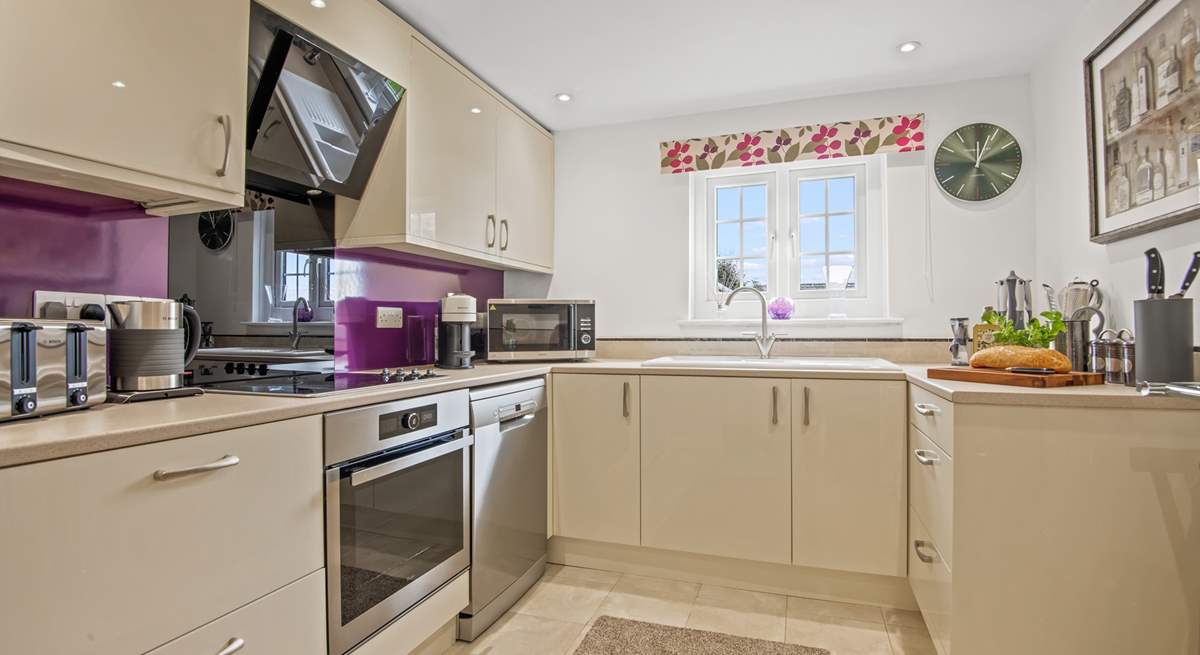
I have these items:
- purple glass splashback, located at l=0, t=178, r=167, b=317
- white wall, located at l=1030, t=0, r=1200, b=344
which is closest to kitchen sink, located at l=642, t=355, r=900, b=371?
white wall, located at l=1030, t=0, r=1200, b=344

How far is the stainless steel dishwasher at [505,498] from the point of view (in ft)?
6.40

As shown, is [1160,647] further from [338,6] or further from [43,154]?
[338,6]

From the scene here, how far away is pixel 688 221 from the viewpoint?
10.2 feet

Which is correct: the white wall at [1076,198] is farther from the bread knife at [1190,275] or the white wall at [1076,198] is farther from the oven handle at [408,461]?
the oven handle at [408,461]

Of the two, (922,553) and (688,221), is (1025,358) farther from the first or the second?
(688,221)

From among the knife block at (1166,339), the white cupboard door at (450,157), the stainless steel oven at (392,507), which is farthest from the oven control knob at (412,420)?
the knife block at (1166,339)

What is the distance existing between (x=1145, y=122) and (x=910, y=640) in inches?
69.1

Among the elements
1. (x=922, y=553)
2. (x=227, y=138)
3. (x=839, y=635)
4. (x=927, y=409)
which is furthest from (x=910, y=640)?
(x=227, y=138)

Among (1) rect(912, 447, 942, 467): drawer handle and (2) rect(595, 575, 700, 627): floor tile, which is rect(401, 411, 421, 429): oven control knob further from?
(1) rect(912, 447, 942, 467): drawer handle

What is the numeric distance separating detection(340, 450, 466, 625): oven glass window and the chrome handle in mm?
314

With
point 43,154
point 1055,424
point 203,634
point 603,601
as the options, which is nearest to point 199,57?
point 43,154

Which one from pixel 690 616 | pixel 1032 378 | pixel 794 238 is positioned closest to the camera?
pixel 1032 378

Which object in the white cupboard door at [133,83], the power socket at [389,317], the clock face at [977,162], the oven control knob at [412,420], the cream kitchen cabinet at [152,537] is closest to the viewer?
the cream kitchen cabinet at [152,537]

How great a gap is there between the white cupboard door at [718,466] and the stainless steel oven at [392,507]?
2.67 feet
